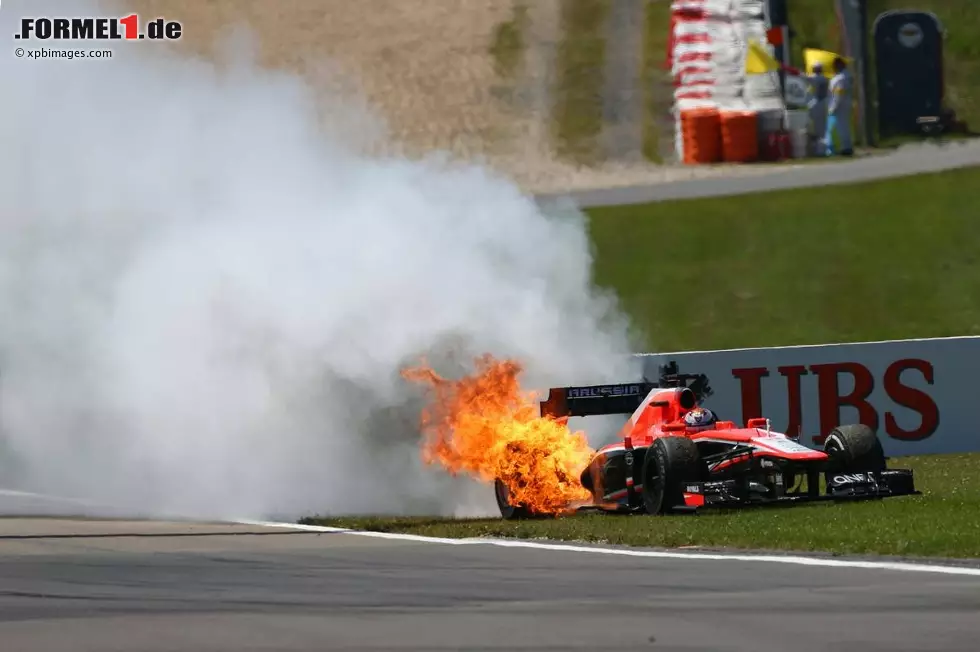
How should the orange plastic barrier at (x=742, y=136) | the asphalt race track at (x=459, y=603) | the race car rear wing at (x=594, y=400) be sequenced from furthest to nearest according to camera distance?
the orange plastic barrier at (x=742, y=136) → the race car rear wing at (x=594, y=400) → the asphalt race track at (x=459, y=603)

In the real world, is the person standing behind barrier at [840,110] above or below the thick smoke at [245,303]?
above

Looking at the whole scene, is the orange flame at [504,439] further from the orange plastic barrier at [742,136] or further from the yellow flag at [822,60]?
the yellow flag at [822,60]

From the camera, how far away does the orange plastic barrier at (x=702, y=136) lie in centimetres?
5991

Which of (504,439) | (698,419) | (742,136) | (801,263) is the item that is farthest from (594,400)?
(742,136)

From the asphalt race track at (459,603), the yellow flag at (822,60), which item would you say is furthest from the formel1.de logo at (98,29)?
the asphalt race track at (459,603)

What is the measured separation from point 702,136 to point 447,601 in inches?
1882

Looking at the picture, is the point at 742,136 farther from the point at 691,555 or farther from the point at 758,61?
the point at 691,555

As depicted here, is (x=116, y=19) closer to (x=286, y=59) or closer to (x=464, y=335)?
(x=286, y=59)

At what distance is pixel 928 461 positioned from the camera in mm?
31297

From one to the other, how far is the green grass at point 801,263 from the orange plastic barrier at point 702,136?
161 inches

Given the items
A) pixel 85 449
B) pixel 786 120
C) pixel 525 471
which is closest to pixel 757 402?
pixel 525 471

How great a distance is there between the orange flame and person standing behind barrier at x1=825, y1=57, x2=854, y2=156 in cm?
3466

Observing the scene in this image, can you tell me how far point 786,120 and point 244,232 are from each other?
103 ft

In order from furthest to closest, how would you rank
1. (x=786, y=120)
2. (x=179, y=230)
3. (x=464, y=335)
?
(x=786, y=120) → (x=179, y=230) → (x=464, y=335)
